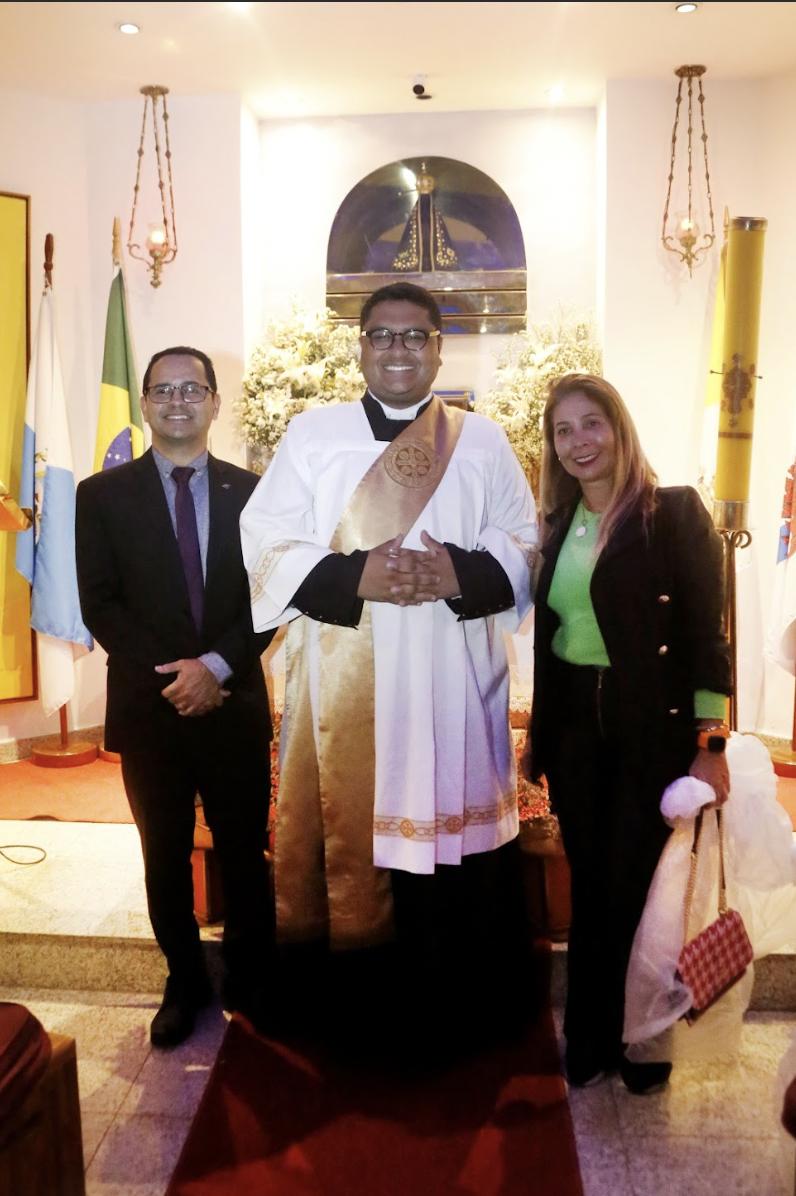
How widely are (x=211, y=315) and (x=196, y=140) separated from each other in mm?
939

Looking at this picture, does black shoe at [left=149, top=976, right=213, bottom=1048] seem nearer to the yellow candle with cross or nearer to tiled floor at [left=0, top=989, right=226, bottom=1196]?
tiled floor at [left=0, top=989, right=226, bottom=1196]

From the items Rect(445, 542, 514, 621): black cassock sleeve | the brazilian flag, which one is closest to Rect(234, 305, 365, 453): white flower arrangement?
the brazilian flag

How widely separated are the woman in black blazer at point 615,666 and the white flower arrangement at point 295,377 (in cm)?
284

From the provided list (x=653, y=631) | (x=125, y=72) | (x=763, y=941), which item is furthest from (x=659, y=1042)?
(x=125, y=72)

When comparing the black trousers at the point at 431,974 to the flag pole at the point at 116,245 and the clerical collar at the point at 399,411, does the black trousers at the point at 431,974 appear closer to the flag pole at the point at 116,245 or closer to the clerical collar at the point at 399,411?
the clerical collar at the point at 399,411

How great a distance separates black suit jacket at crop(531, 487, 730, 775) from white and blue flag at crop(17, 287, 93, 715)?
3.43 meters

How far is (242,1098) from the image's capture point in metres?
2.45

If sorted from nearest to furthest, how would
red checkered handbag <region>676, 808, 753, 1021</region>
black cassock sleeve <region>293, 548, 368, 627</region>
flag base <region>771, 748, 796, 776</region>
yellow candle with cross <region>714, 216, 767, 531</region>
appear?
1. red checkered handbag <region>676, 808, 753, 1021</region>
2. black cassock sleeve <region>293, 548, 368, 627</region>
3. yellow candle with cross <region>714, 216, 767, 531</region>
4. flag base <region>771, 748, 796, 776</region>

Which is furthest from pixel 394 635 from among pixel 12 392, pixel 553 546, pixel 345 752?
pixel 12 392

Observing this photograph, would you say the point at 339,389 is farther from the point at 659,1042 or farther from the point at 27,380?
the point at 659,1042

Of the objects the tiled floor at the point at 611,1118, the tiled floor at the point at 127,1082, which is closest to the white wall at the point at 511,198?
the tiled floor at the point at 127,1082

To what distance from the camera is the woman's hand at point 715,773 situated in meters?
2.34

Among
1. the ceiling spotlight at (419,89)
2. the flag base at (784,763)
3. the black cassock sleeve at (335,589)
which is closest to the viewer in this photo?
the black cassock sleeve at (335,589)

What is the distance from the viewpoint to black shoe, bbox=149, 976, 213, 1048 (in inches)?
108
